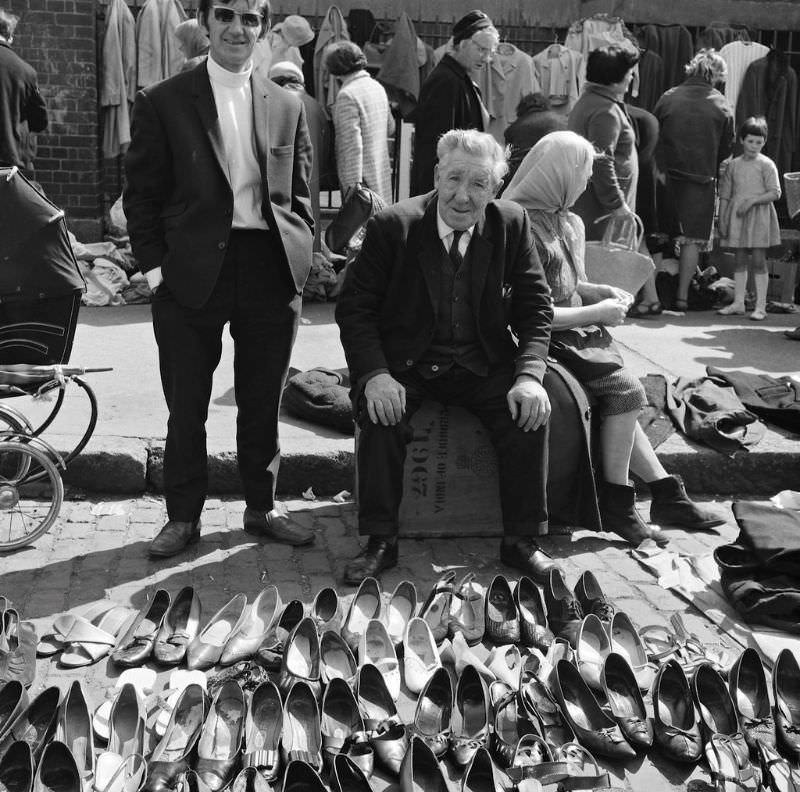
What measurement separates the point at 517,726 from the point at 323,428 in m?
2.67

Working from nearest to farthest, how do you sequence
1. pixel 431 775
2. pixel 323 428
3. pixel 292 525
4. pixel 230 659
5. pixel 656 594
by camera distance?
1. pixel 431 775
2. pixel 230 659
3. pixel 656 594
4. pixel 292 525
5. pixel 323 428

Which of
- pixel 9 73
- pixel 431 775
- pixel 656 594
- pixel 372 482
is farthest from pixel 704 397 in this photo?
pixel 9 73

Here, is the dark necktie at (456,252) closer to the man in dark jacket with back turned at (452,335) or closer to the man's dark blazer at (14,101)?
the man in dark jacket with back turned at (452,335)

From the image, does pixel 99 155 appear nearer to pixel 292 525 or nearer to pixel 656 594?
pixel 292 525

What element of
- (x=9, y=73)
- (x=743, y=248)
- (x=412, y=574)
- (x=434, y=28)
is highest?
Result: (x=434, y=28)

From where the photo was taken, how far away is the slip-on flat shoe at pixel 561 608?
372 centimetres

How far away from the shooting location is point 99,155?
9.95 metres

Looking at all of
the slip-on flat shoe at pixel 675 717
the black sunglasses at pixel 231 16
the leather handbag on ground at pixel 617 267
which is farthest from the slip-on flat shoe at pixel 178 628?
the leather handbag on ground at pixel 617 267

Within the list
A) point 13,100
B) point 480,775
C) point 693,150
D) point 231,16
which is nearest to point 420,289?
point 231,16

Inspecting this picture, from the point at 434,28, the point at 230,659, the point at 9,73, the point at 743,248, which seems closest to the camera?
the point at 230,659

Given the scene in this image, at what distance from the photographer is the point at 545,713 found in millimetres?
3148

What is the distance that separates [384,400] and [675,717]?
1.61 m

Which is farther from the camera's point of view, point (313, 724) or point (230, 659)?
point (230, 659)

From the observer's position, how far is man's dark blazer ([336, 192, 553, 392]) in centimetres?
438
